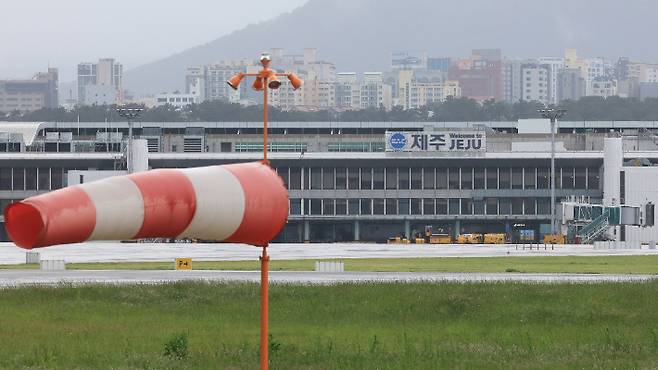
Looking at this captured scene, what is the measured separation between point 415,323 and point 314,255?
7446cm

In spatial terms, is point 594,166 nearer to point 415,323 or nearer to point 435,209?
point 435,209

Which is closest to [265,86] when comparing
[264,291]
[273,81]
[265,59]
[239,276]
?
[273,81]

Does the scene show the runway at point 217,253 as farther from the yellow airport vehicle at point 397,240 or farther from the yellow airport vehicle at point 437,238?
the yellow airport vehicle at point 437,238

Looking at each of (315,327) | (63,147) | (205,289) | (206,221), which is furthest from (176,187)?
(63,147)

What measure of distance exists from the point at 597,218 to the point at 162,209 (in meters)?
143

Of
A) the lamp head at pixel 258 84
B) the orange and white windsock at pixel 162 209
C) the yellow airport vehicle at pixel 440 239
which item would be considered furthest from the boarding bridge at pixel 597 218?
the orange and white windsock at pixel 162 209

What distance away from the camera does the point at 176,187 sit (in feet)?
55.3

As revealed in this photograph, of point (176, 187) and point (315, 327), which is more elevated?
point (176, 187)

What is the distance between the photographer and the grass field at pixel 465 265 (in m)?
90.4

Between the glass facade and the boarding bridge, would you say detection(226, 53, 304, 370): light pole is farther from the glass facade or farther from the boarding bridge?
the glass facade

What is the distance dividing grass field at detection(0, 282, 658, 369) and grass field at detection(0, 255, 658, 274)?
3161cm

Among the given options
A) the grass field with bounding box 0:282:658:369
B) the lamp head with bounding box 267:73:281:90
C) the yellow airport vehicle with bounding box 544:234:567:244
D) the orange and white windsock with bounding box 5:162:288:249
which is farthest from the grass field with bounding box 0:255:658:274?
the orange and white windsock with bounding box 5:162:288:249

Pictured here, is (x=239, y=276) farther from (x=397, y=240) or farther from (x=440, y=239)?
(x=397, y=240)

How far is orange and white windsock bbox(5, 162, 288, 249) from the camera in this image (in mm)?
15562
